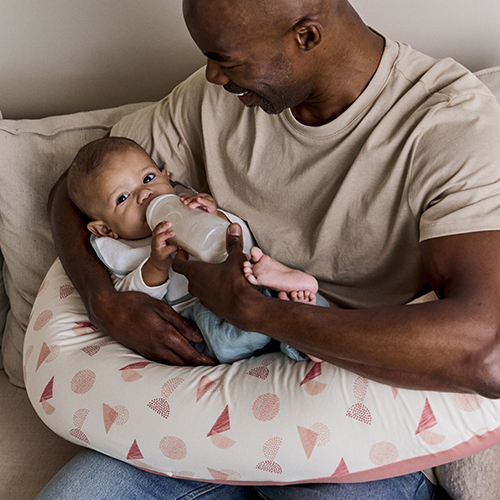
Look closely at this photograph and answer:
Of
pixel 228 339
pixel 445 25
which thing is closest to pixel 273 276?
pixel 228 339

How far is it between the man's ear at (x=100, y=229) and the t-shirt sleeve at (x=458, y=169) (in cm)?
88

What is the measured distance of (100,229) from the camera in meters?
1.58

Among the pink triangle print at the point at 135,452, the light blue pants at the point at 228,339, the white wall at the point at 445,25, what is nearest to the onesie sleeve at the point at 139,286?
the light blue pants at the point at 228,339

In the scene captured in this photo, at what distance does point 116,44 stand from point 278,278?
4.30 ft

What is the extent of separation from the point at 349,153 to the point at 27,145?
114 centimetres

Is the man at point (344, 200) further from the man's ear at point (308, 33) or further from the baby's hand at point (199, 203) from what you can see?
the baby's hand at point (199, 203)

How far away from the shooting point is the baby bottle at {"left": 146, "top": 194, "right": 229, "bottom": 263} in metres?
1.27

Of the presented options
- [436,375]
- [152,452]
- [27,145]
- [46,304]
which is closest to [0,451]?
[46,304]

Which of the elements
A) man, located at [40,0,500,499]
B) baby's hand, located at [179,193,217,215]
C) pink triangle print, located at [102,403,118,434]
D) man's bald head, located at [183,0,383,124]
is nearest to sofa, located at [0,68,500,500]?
man, located at [40,0,500,499]

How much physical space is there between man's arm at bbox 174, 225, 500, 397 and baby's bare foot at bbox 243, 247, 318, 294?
23 millimetres

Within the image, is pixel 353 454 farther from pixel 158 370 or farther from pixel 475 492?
pixel 158 370

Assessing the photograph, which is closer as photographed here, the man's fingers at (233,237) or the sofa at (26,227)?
the man's fingers at (233,237)

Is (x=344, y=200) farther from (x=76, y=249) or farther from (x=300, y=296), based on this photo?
(x=76, y=249)

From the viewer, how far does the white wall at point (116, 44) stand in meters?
1.65
